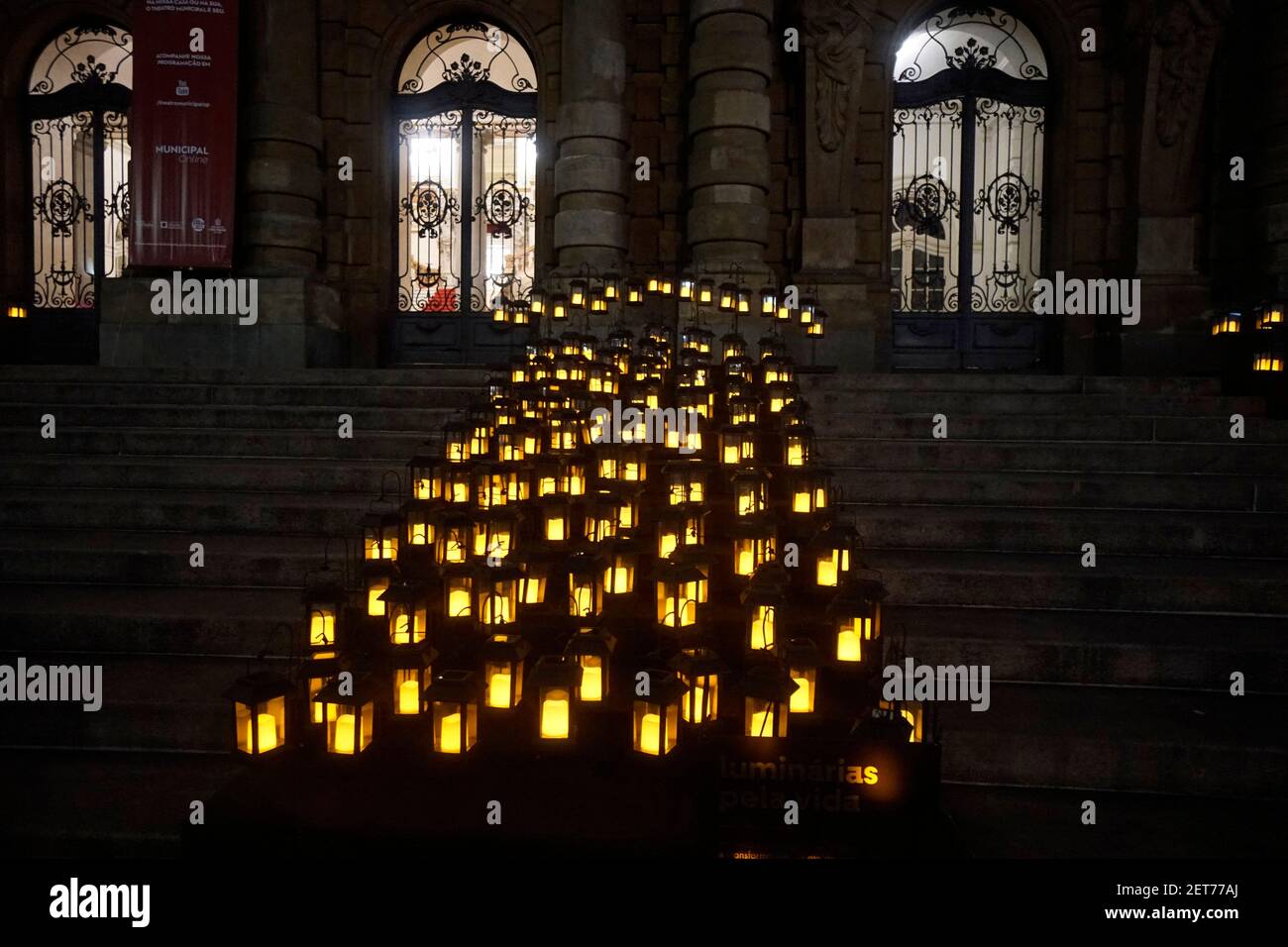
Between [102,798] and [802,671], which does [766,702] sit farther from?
[102,798]

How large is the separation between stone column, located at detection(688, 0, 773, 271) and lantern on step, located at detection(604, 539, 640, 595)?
7.00m

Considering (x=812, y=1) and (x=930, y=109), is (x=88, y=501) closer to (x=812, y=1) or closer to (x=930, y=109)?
(x=812, y=1)

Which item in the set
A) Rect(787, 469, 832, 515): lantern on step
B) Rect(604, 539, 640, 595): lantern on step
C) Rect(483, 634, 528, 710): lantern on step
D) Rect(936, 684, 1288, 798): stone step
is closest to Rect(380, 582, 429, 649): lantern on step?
Rect(483, 634, 528, 710): lantern on step

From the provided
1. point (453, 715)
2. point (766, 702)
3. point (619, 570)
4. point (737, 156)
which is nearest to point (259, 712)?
point (453, 715)

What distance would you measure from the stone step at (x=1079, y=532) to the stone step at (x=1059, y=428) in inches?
51.5

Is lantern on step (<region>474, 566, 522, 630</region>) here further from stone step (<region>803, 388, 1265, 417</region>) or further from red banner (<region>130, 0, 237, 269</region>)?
red banner (<region>130, 0, 237, 269</region>)

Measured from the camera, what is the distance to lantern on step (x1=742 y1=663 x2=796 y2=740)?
9.87 feet

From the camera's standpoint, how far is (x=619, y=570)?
159 inches

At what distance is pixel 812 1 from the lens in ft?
36.0

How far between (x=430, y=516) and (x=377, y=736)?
1541 millimetres

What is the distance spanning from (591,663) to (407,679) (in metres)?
0.71

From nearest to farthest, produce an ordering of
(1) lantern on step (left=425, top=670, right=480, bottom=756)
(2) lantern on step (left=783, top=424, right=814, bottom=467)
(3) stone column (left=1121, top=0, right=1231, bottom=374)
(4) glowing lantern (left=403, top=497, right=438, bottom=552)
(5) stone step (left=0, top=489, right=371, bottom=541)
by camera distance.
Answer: (1) lantern on step (left=425, top=670, right=480, bottom=756), (4) glowing lantern (left=403, top=497, right=438, bottom=552), (2) lantern on step (left=783, top=424, right=814, bottom=467), (5) stone step (left=0, top=489, right=371, bottom=541), (3) stone column (left=1121, top=0, right=1231, bottom=374)

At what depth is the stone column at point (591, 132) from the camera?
10.9m
